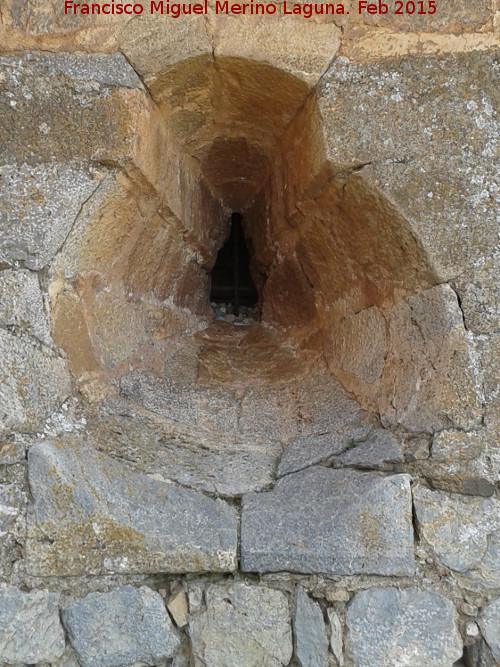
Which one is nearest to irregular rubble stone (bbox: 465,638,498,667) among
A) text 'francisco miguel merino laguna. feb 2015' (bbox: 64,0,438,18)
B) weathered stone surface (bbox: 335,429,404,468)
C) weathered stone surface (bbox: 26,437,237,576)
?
weathered stone surface (bbox: 335,429,404,468)

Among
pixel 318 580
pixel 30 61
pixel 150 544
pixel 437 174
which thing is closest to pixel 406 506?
pixel 318 580

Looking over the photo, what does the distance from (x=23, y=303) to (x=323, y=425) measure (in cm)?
94

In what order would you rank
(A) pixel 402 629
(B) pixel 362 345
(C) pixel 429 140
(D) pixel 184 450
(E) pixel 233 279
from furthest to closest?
1. (E) pixel 233 279
2. (B) pixel 362 345
3. (D) pixel 184 450
4. (C) pixel 429 140
5. (A) pixel 402 629

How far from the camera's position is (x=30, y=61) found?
1468 millimetres

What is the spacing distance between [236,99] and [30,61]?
1.91ft

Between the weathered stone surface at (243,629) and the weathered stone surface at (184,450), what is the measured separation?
0.26 m

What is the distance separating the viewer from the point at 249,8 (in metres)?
1.48

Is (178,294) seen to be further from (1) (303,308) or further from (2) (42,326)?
(2) (42,326)

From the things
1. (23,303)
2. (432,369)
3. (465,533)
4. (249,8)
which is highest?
(249,8)

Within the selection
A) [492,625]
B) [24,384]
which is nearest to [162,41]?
[24,384]

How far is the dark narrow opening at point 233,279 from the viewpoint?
8.96 feet

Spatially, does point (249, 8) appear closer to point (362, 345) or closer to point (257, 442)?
point (362, 345)

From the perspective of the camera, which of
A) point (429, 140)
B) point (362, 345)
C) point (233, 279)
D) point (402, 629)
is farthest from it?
point (233, 279)

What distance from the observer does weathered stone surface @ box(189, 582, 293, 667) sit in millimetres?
1380
